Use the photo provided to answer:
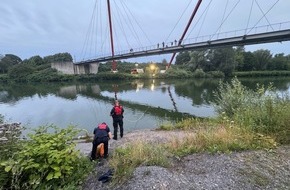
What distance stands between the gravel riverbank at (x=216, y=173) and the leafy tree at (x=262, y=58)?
77.3 m

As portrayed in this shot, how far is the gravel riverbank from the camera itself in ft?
12.4

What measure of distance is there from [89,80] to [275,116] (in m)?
60.4

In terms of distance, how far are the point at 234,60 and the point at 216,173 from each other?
65.6 metres

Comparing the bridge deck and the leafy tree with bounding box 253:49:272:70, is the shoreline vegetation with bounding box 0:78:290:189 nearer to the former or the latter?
the bridge deck

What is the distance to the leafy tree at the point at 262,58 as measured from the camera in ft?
244

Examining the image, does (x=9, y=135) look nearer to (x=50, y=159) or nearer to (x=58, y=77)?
(x=50, y=159)

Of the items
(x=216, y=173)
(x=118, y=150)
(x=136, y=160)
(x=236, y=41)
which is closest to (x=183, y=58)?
(x=236, y=41)

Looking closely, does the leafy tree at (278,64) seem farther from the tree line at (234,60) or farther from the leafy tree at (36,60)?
the leafy tree at (36,60)

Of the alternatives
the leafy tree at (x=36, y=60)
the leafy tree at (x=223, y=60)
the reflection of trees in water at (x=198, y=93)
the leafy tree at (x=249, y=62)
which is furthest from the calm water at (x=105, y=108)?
the leafy tree at (x=36, y=60)

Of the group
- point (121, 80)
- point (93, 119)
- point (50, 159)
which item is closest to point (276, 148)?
point (50, 159)

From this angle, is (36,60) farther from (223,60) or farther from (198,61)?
(223,60)

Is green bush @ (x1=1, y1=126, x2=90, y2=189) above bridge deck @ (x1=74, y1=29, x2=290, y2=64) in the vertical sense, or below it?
below

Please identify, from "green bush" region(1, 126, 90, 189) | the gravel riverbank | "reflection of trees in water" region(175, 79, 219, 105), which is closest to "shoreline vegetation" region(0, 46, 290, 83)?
"reflection of trees in water" region(175, 79, 219, 105)

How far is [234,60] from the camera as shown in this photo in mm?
64938
